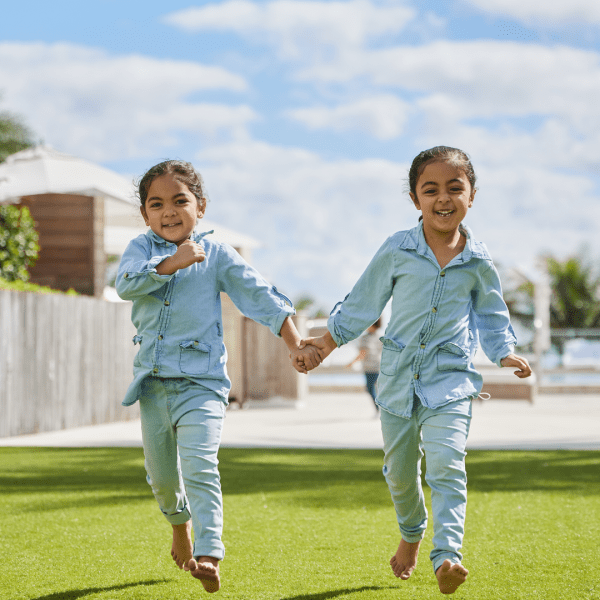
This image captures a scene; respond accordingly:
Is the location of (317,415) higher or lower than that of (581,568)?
lower

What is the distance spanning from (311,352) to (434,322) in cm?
58

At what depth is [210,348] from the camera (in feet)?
11.6

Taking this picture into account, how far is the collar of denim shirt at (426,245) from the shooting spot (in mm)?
3555

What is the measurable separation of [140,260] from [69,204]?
10457 mm

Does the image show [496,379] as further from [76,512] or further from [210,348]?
[210,348]

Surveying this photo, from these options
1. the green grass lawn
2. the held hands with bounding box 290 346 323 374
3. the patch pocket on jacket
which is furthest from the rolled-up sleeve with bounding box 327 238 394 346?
the green grass lawn

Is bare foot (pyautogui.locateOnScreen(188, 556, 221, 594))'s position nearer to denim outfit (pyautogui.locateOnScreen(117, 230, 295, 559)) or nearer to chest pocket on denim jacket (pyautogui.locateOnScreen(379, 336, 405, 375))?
denim outfit (pyautogui.locateOnScreen(117, 230, 295, 559))

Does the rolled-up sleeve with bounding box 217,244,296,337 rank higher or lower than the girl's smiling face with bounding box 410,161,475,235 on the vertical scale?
lower

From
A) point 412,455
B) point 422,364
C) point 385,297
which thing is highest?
point 385,297

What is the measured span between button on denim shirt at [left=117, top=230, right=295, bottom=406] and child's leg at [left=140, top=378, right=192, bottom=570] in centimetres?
7

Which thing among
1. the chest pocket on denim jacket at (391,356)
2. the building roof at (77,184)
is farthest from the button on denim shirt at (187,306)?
the building roof at (77,184)

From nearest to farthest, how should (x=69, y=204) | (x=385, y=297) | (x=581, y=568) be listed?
(x=385, y=297)
(x=581, y=568)
(x=69, y=204)

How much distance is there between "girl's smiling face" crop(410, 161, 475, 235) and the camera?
353 centimetres

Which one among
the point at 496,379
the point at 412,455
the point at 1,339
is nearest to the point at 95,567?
the point at 412,455
